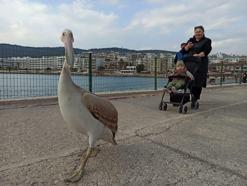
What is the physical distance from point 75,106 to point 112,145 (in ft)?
4.07

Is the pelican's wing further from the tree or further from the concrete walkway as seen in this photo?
the tree

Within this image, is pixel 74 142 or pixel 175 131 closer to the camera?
pixel 74 142

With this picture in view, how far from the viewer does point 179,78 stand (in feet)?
25.7

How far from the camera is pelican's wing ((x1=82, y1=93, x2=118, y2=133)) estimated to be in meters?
3.50

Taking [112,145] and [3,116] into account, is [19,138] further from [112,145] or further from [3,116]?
[3,116]

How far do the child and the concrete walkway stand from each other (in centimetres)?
117

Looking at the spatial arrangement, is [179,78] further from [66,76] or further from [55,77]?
[66,76]

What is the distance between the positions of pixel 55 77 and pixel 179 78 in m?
3.15

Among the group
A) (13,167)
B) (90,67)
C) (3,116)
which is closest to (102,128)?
(13,167)

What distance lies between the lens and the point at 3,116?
638cm

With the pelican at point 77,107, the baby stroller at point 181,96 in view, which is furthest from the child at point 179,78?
the pelican at point 77,107

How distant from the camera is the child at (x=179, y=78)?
7.69 metres

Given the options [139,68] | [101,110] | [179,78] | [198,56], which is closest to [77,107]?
[101,110]

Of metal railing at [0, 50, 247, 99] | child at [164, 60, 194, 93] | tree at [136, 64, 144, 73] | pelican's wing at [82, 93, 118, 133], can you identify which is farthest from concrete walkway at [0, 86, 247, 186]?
tree at [136, 64, 144, 73]
